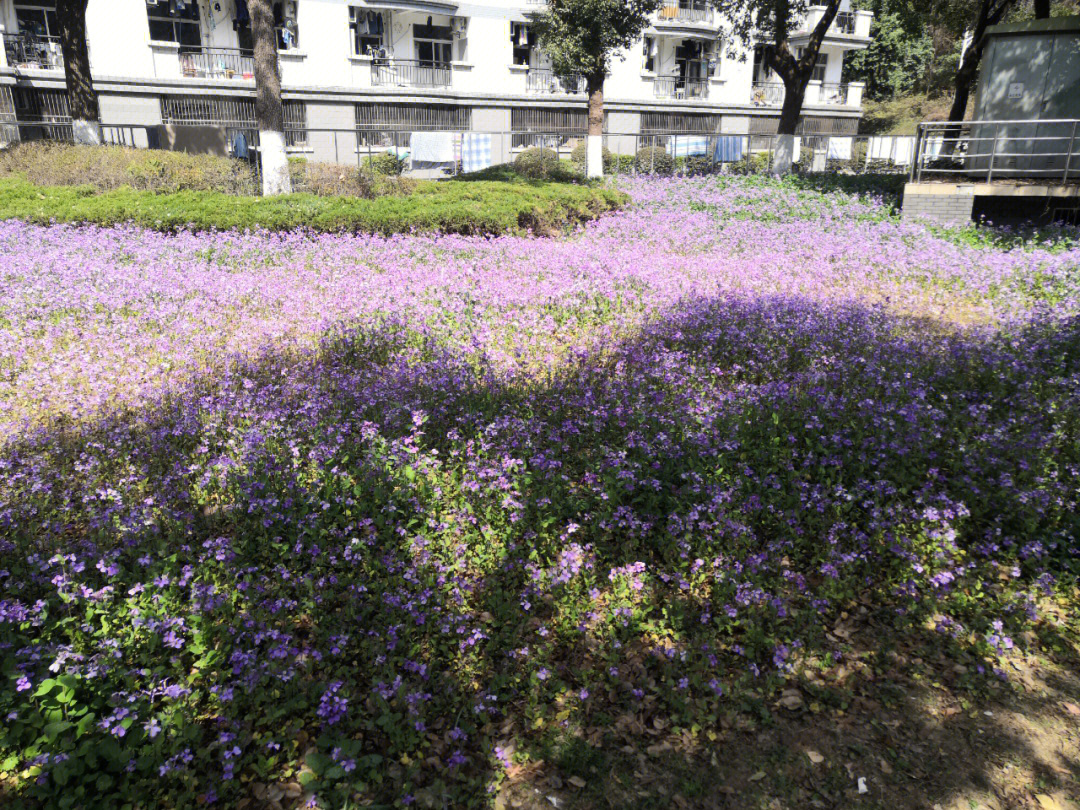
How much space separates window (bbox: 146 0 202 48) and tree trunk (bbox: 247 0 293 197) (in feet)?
48.3

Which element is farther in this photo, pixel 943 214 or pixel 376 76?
pixel 376 76

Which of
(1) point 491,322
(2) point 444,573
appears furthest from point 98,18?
(2) point 444,573

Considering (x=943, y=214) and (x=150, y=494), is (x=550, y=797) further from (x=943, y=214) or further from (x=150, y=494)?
(x=943, y=214)

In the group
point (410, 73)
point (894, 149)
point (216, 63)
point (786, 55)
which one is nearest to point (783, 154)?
point (786, 55)

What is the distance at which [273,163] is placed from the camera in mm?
15875

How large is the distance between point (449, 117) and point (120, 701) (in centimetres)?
3346

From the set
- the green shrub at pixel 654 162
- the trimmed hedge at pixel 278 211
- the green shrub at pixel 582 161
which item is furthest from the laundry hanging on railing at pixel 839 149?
the trimmed hedge at pixel 278 211

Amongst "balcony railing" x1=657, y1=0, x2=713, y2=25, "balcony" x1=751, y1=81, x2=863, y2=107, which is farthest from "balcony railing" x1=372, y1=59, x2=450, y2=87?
"balcony" x1=751, y1=81, x2=863, y2=107

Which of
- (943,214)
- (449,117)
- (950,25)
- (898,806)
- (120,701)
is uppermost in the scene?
(950,25)

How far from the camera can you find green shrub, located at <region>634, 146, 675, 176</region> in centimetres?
2625

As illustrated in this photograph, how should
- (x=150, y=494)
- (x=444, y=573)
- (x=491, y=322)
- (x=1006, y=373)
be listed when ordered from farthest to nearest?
1. (x=491, y=322)
2. (x=1006, y=373)
3. (x=150, y=494)
4. (x=444, y=573)

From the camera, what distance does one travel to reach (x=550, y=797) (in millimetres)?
2973

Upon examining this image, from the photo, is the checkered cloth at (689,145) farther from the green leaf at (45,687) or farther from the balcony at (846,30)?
the green leaf at (45,687)

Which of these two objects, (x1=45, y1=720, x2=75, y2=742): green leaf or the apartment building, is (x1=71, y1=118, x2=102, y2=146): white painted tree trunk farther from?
(x1=45, y1=720, x2=75, y2=742): green leaf
